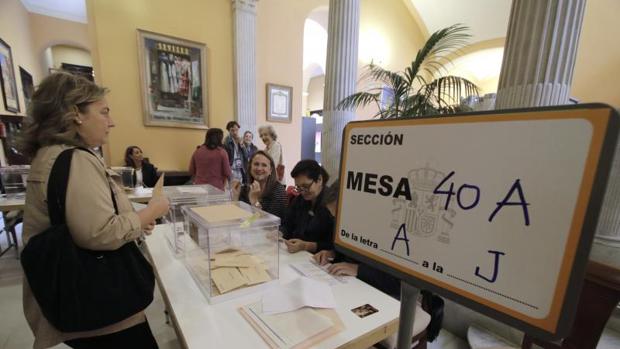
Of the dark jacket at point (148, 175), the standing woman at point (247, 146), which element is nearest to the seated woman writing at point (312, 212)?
the standing woman at point (247, 146)

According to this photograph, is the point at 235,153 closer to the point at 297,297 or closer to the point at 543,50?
the point at 297,297

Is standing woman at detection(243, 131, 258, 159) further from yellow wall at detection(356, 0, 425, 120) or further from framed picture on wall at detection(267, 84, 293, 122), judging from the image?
yellow wall at detection(356, 0, 425, 120)

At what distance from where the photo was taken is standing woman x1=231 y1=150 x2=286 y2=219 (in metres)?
1.98

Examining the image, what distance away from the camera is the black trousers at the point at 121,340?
86cm

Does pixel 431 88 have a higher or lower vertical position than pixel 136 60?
lower

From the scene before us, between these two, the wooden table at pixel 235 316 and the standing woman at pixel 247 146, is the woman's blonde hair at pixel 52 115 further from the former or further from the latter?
the standing woman at pixel 247 146

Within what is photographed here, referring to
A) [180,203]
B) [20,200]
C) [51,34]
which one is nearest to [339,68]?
[180,203]

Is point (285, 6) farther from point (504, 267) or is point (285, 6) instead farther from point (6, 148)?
point (504, 267)

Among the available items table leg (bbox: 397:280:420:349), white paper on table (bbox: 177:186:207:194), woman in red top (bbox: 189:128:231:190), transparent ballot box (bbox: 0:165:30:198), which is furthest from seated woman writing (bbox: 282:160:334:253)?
transparent ballot box (bbox: 0:165:30:198)

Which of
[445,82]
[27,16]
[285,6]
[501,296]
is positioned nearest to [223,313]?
[501,296]

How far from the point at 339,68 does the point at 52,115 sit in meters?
2.89

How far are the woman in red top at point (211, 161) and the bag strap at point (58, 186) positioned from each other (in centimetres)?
238

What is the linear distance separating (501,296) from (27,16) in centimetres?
798

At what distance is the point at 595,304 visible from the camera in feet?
2.74
